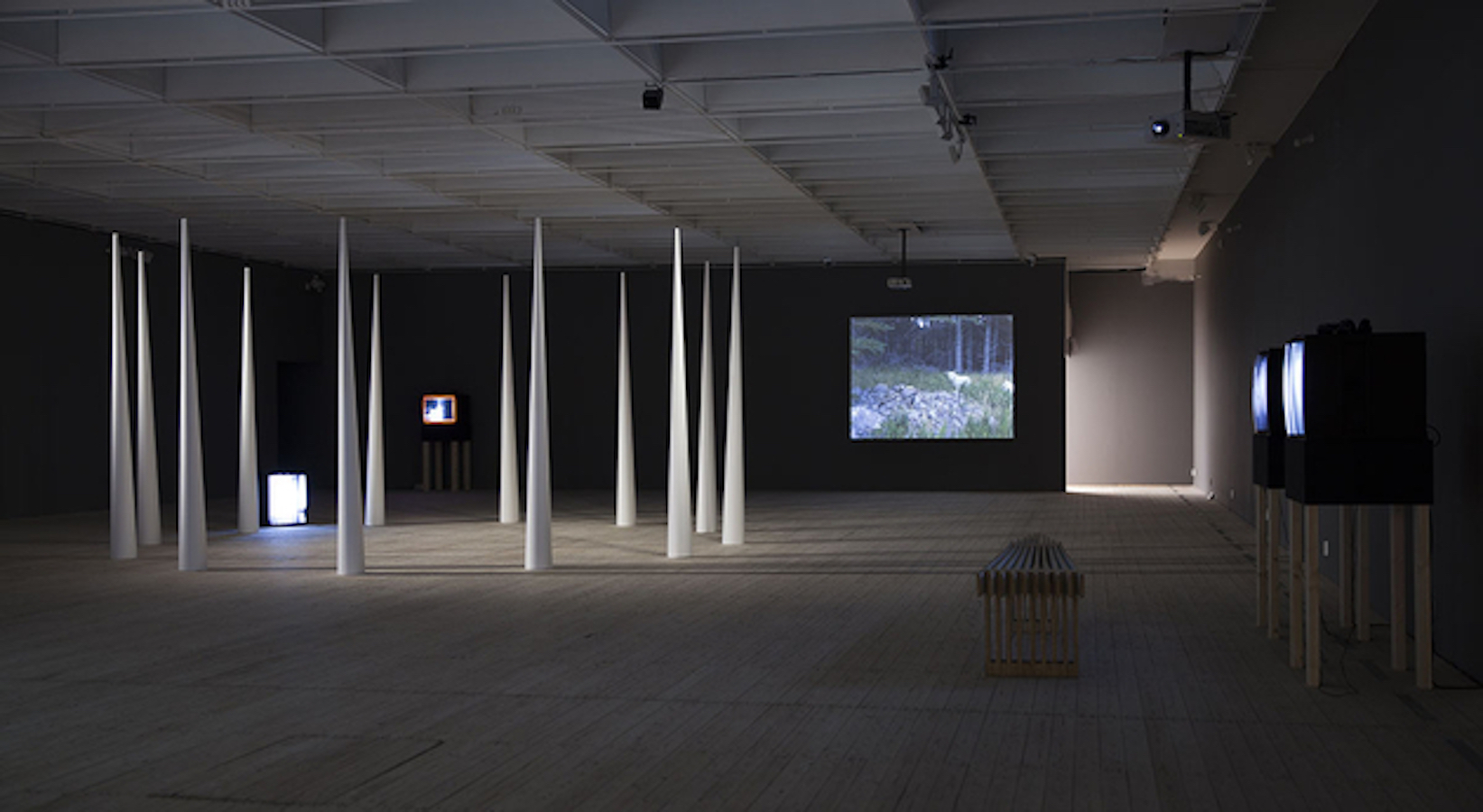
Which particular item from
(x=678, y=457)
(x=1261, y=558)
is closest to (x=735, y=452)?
(x=678, y=457)

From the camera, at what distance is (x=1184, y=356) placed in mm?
23547

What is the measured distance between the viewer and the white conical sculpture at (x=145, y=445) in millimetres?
12109

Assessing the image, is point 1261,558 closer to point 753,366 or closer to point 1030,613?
point 1030,613

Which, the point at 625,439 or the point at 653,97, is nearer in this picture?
the point at 653,97

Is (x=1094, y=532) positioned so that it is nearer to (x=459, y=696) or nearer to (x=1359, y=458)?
(x=1359, y=458)

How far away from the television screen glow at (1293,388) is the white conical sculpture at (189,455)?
26.5 ft

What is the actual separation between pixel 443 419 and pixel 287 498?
724cm

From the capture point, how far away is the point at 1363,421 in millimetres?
6410

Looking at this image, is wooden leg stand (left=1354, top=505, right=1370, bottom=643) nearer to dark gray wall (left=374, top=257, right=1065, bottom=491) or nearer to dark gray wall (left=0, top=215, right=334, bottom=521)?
dark gray wall (left=374, top=257, right=1065, bottom=491)

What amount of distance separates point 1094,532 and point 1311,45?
6393mm

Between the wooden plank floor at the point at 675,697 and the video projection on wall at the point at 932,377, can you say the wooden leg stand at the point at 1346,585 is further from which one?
the video projection on wall at the point at 932,377

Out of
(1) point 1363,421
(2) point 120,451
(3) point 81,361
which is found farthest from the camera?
(3) point 81,361

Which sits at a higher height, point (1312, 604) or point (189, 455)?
point (189, 455)

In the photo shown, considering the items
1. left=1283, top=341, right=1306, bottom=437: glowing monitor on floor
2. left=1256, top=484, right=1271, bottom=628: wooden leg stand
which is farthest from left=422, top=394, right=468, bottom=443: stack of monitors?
left=1283, top=341, right=1306, bottom=437: glowing monitor on floor
